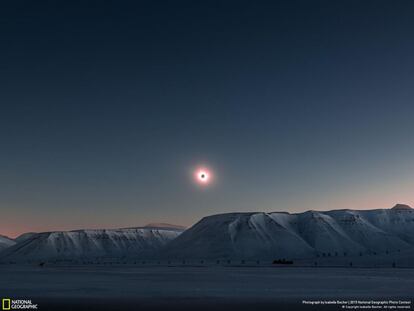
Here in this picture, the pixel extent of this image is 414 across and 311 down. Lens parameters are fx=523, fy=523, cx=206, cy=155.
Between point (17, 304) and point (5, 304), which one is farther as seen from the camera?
point (5, 304)

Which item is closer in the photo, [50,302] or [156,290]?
[50,302]

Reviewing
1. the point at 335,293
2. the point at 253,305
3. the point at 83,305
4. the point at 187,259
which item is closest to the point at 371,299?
the point at 335,293

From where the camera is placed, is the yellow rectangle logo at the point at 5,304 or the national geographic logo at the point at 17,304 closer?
the national geographic logo at the point at 17,304

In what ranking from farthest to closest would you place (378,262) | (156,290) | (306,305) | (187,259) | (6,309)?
(187,259)
(378,262)
(156,290)
(306,305)
(6,309)

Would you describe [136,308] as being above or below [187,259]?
below

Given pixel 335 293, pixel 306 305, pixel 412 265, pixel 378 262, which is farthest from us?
pixel 378 262

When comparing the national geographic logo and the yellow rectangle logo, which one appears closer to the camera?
the national geographic logo

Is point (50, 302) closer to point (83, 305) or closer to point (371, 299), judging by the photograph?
point (83, 305)
